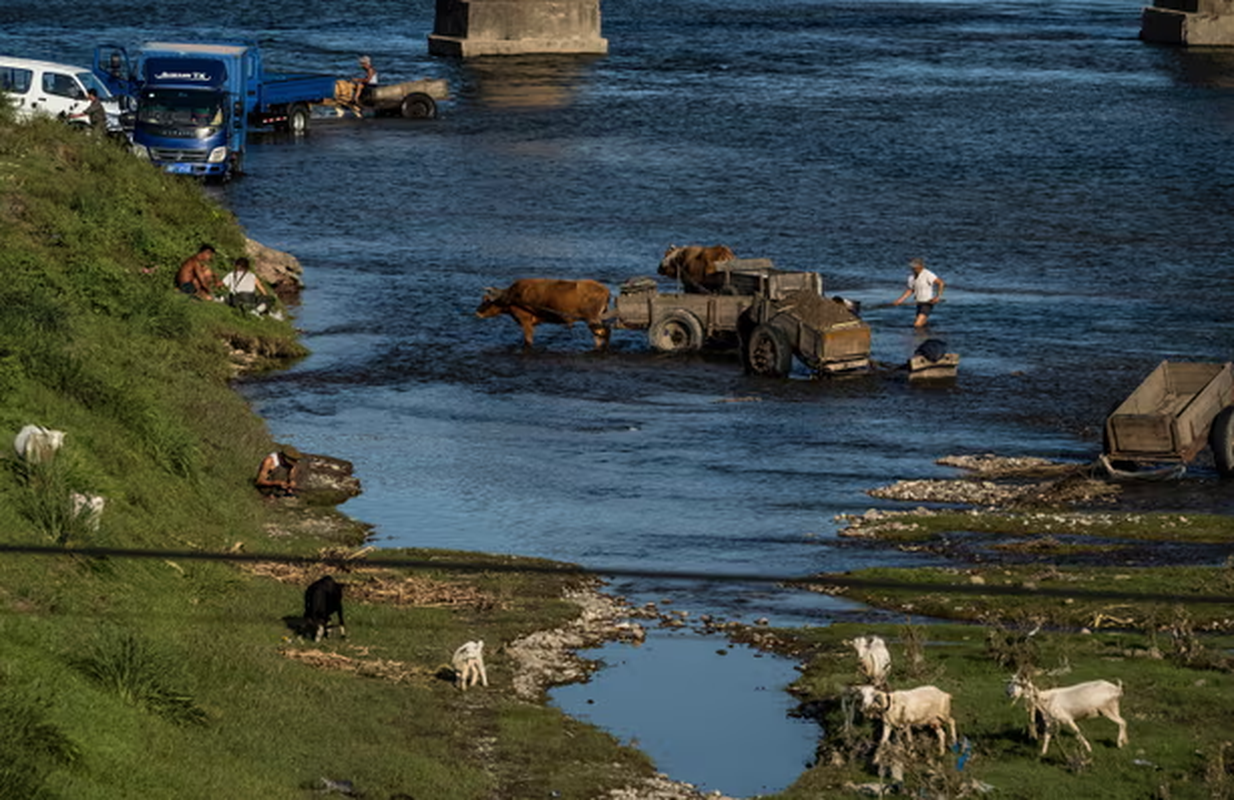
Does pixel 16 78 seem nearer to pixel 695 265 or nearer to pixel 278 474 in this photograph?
pixel 695 265

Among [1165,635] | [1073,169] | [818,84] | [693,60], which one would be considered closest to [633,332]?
[1165,635]

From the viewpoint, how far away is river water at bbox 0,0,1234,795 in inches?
1019

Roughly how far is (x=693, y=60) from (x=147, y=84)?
135 feet

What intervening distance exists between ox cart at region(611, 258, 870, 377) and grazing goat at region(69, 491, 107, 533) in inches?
639

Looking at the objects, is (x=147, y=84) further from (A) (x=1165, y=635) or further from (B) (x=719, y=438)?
(A) (x=1165, y=635)

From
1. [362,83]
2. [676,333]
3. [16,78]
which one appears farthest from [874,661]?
[362,83]

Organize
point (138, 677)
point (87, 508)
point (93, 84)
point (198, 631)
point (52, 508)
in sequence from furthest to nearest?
point (93, 84)
point (87, 508)
point (52, 508)
point (198, 631)
point (138, 677)

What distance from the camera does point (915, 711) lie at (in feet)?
56.3

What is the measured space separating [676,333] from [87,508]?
1783cm

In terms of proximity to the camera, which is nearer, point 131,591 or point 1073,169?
point 131,591

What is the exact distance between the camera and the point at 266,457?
26.8 meters

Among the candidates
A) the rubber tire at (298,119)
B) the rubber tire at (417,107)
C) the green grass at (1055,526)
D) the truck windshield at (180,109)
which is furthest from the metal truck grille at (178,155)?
the green grass at (1055,526)

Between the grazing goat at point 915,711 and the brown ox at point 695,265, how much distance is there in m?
21.2

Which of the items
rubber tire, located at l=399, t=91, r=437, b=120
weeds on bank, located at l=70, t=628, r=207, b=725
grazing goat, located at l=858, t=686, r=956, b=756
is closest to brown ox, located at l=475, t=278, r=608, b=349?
grazing goat, located at l=858, t=686, r=956, b=756
